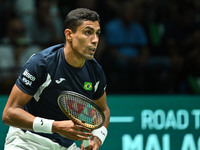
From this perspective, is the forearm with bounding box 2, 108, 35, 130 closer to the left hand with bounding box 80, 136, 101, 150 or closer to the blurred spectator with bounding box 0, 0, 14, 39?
the left hand with bounding box 80, 136, 101, 150

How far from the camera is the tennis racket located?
10.6 feet

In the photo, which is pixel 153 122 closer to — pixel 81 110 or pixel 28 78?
pixel 81 110

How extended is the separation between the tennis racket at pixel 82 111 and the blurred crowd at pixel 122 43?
2697 millimetres

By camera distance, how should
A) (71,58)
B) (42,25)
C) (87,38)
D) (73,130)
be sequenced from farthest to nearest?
(42,25)
(71,58)
(87,38)
(73,130)

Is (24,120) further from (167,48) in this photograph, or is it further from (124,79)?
(167,48)

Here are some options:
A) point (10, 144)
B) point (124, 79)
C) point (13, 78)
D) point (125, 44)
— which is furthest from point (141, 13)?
point (10, 144)

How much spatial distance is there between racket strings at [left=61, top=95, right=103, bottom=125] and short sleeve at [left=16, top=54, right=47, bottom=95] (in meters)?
0.34

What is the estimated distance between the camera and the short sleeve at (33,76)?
342cm

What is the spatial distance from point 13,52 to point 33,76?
9.36 ft

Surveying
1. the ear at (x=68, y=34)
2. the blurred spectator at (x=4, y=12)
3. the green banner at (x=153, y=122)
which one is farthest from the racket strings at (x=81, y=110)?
the blurred spectator at (x=4, y=12)

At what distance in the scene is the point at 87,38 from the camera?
3.54 m

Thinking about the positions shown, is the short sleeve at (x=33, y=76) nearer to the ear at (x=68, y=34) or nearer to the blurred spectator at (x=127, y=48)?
the ear at (x=68, y=34)

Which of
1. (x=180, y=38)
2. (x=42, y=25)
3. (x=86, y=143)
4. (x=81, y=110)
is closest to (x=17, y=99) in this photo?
(x=81, y=110)

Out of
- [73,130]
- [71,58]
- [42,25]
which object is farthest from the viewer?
[42,25]
